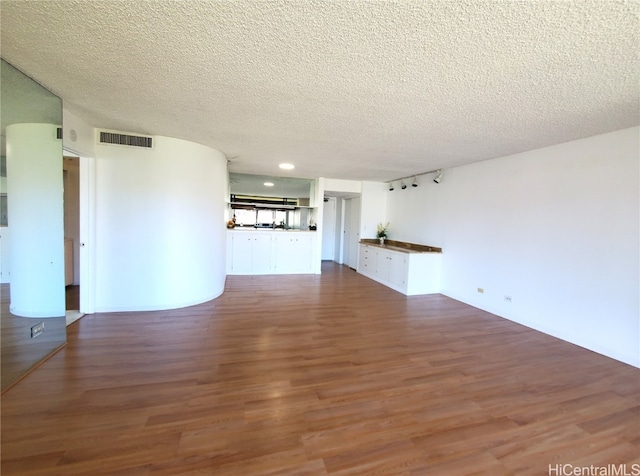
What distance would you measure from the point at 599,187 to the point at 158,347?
16.8ft

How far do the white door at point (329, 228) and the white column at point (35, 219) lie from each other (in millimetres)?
6853

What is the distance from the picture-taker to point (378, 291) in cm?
548

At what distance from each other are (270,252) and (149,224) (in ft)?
10.5

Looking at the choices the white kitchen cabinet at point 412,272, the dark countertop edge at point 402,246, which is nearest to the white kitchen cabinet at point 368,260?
the dark countertop edge at point 402,246

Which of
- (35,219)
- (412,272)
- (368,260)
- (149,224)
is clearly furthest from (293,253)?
(35,219)

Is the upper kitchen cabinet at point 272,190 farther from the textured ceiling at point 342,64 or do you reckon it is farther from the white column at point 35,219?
the white column at point 35,219

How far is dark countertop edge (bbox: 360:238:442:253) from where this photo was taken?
5.55m

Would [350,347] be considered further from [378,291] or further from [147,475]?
[378,291]

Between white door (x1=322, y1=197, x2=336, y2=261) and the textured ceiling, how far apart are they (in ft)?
18.8

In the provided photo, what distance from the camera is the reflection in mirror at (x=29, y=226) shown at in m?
2.16

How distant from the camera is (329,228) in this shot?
30.2ft

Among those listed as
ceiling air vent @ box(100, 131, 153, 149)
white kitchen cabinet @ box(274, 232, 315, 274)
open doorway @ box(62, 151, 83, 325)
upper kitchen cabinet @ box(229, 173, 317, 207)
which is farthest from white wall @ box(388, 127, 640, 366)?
open doorway @ box(62, 151, 83, 325)

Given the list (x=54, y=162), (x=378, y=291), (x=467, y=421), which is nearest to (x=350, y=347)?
(x=467, y=421)

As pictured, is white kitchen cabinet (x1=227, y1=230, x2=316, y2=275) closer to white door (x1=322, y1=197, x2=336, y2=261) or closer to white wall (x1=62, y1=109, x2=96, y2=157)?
white door (x1=322, y1=197, x2=336, y2=261)
